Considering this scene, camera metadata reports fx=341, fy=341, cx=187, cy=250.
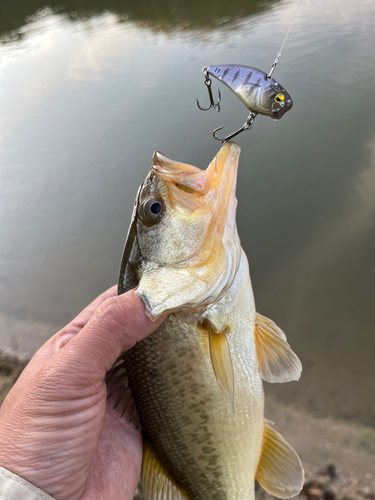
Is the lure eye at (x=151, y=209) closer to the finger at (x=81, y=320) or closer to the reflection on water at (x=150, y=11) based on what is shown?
the finger at (x=81, y=320)

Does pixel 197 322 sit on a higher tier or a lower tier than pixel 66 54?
lower

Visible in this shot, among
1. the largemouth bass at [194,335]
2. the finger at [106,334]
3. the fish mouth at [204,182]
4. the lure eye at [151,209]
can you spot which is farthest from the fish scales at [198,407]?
the lure eye at [151,209]

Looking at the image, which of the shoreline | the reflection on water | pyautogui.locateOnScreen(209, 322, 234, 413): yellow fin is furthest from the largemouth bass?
the reflection on water

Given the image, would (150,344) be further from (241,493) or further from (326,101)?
(326,101)

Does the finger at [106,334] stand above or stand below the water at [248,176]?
above

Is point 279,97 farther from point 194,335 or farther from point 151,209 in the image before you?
point 194,335

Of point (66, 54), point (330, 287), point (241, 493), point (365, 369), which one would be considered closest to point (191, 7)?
point (66, 54)
